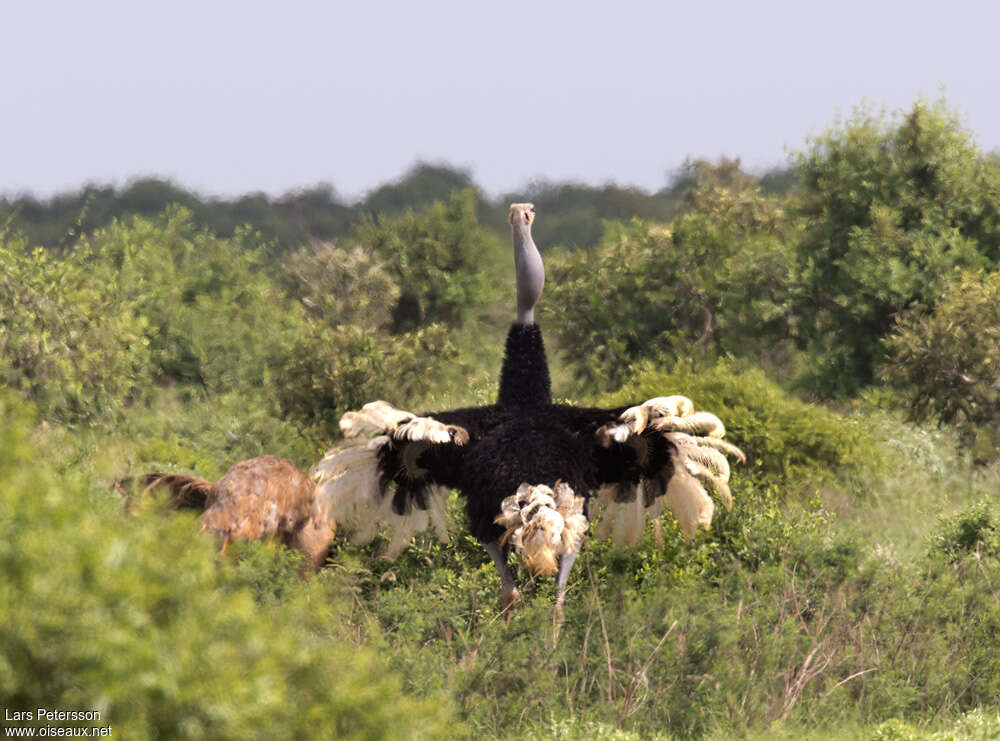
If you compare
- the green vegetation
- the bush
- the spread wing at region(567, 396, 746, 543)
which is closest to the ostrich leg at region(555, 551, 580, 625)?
the green vegetation

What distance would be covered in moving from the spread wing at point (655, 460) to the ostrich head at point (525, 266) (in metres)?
0.80

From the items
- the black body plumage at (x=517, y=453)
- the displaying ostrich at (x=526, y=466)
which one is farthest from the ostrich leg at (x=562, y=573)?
the black body plumage at (x=517, y=453)

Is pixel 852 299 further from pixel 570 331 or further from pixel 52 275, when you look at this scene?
pixel 52 275

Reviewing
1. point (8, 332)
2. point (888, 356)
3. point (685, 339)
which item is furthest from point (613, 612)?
point (685, 339)

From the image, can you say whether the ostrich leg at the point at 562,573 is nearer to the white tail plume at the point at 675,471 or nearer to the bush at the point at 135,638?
the white tail plume at the point at 675,471

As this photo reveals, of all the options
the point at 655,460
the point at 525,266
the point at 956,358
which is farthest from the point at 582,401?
the point at 655,460

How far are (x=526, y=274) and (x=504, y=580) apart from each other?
6.43 feet

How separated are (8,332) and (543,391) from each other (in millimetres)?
8212

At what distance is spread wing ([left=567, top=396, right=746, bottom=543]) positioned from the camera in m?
7.05

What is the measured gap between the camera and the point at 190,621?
3.04 meters

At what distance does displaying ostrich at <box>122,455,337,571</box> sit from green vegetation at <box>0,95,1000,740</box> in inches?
16.5

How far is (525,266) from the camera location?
774 cm

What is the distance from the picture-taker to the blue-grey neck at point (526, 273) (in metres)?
7.66

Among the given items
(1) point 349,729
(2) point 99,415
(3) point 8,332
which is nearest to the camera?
(1) point 349,729
